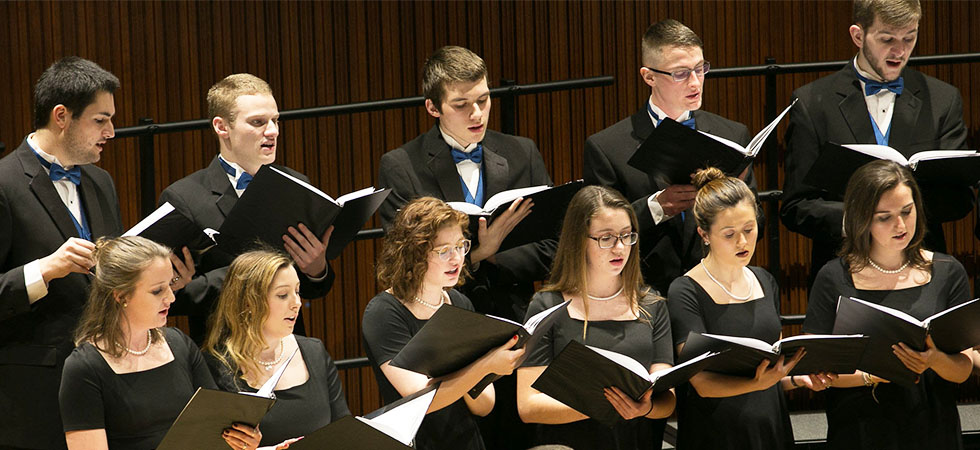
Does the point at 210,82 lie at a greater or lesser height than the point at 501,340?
greater

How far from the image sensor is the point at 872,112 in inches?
139

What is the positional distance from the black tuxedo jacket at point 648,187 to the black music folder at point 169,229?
1.15 m

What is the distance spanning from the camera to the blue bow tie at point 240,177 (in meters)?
3.23

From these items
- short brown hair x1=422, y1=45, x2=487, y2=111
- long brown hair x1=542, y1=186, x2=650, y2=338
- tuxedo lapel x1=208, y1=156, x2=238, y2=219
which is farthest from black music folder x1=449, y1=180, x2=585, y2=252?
tuxedo lapel x1=208, y1=156, x2=238, y2=219

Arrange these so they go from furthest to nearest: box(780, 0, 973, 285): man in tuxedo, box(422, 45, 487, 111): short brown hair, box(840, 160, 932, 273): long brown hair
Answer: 1. box(780, 0, 973, 285): man in tuxedo
2. box(422, 45, 487, 111): short brown hair
3. box(840, 160, 932, 273): long brown hair

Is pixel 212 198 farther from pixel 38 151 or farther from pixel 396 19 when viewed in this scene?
pixel 396 19

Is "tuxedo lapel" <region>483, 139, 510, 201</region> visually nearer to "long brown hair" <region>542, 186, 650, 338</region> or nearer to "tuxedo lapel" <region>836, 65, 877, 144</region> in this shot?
"long brown hair" <region>542, 186, 650, 338</region>

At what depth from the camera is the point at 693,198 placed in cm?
320

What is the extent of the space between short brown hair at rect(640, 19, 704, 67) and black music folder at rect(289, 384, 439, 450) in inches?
54.3

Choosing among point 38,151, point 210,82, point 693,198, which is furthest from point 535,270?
point 210,82

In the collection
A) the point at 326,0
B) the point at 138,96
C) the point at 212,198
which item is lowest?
the point at 212,198

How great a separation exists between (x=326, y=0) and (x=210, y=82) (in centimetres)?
51

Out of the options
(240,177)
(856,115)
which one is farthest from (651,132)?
(240,177)

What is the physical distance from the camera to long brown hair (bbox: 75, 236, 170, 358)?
2656mm
